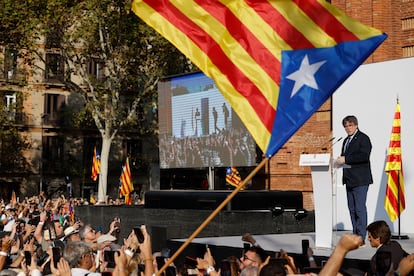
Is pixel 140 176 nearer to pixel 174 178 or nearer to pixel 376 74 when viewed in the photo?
pixel 174 178

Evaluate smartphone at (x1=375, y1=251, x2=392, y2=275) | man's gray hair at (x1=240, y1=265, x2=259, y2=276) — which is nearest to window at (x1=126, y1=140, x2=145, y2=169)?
man's gray hair at (x1=240, y1=265, x2=259, y2=276)

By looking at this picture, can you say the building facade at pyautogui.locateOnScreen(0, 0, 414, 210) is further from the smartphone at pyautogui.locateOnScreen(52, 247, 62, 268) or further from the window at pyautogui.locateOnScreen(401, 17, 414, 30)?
the smartphone at pyautogui.locateOnScreen(52, 247, 62, 268)

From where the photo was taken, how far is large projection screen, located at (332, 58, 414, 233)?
14.5 meters

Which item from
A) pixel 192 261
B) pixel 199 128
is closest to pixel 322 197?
pixel 192 261

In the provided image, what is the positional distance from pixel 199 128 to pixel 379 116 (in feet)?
30.2

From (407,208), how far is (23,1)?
23.7m

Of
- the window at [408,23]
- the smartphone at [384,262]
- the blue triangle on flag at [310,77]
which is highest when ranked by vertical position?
the window at [408,23]

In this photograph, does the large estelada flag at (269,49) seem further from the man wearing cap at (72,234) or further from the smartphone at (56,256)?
the man wearing cap at (72,234)

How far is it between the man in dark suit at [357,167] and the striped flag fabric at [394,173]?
2.82 meters

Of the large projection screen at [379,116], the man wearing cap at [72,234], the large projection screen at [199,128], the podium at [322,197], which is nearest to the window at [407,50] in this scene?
the large projection screen at [379,116]

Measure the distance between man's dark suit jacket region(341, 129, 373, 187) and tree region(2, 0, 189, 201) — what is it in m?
24.6

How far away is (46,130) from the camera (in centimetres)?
5419

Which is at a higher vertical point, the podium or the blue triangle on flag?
the blue triangle on flag

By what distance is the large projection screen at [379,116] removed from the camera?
47.6ft
